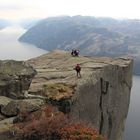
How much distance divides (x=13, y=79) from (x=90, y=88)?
24.8 ft

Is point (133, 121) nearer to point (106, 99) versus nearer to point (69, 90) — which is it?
point (106, 99)

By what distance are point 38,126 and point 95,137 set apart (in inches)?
129

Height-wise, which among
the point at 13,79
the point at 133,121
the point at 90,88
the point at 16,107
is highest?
the point at 13,79

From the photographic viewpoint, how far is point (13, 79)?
26.4 m

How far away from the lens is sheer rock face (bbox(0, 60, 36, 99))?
85.9ft

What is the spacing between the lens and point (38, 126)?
20.2 m

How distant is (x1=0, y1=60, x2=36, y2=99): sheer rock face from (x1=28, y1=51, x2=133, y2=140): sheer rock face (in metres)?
1.73

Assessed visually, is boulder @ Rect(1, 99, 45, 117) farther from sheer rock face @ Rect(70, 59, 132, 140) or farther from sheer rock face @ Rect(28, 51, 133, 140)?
sheer rock face @ Rect(70, 59, 132, 140)

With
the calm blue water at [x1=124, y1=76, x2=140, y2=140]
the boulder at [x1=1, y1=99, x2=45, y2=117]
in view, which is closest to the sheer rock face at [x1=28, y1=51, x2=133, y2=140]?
the boulder at [x1=1, y1=99, x2=45, y2=117]

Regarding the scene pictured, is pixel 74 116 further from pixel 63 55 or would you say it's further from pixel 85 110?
pixel 63 55

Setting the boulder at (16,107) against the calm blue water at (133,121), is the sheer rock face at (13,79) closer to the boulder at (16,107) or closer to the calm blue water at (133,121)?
the boulder at (16,107)

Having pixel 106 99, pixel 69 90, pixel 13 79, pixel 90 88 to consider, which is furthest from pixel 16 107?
pixel 106 99

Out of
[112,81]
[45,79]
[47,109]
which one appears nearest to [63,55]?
[112,81]

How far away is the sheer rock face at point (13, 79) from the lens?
26.2 m
